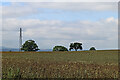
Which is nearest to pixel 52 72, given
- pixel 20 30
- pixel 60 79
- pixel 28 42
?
pixel 60 79

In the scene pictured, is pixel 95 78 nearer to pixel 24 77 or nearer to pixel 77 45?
pixel 24 77

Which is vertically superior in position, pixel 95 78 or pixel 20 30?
pixel 20 30

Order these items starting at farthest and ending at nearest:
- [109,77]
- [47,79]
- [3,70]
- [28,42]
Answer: [28,42], [3,70], [109,77], [47,79]

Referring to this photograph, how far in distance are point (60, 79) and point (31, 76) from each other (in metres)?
1.66

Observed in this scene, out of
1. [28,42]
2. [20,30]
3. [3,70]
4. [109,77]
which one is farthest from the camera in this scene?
[28,42]

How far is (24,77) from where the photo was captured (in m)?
12.0

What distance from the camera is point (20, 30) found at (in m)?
61.2

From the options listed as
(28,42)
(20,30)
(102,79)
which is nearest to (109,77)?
(102,79)

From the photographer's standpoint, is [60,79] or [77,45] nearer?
[60,79]

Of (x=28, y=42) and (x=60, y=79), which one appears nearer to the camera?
(x=60, y=79)

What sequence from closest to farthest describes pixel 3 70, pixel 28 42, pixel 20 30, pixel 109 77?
pixel 109 77 < pixel 3 70 < pixel 20 30 < pixel 28 42

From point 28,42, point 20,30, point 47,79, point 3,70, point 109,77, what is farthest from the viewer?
point 28,42

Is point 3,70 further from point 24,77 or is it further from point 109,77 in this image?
point 109,77

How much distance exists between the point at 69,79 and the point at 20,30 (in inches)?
2002
